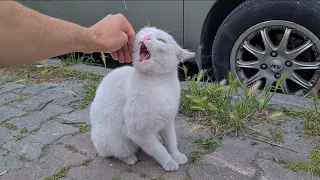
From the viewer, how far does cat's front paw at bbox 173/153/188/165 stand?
2.29 m

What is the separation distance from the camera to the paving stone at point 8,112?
309 centimetres

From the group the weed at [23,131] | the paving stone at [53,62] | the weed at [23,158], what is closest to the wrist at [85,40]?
the weed at [23,158]

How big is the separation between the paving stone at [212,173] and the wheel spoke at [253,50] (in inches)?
58.6

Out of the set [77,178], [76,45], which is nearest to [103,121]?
[77,178]

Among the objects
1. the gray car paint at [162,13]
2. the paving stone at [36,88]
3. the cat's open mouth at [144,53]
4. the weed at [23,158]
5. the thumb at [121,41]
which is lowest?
the weed at [23,158]

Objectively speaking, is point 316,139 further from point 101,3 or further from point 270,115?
point 101,3

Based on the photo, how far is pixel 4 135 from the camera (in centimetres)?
279

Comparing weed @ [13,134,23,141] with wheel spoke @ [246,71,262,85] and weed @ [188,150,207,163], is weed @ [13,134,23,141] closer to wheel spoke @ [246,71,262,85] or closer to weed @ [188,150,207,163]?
weed @ [188,150,207,163]

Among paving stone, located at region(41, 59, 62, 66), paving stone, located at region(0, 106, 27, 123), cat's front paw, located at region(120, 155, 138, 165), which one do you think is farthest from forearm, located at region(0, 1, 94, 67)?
paving stone, located at region(41, 59, 62, 66)

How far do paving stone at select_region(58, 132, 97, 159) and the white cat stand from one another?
256mm

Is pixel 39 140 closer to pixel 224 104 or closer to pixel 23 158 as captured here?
pixel 23 158

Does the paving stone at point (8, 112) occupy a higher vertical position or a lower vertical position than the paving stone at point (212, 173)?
higher

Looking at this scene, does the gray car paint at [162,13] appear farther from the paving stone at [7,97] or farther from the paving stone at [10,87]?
the paving stone at [7,97]

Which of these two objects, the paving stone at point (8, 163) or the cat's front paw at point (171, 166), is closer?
the cat's front paw at point (171, 166)
